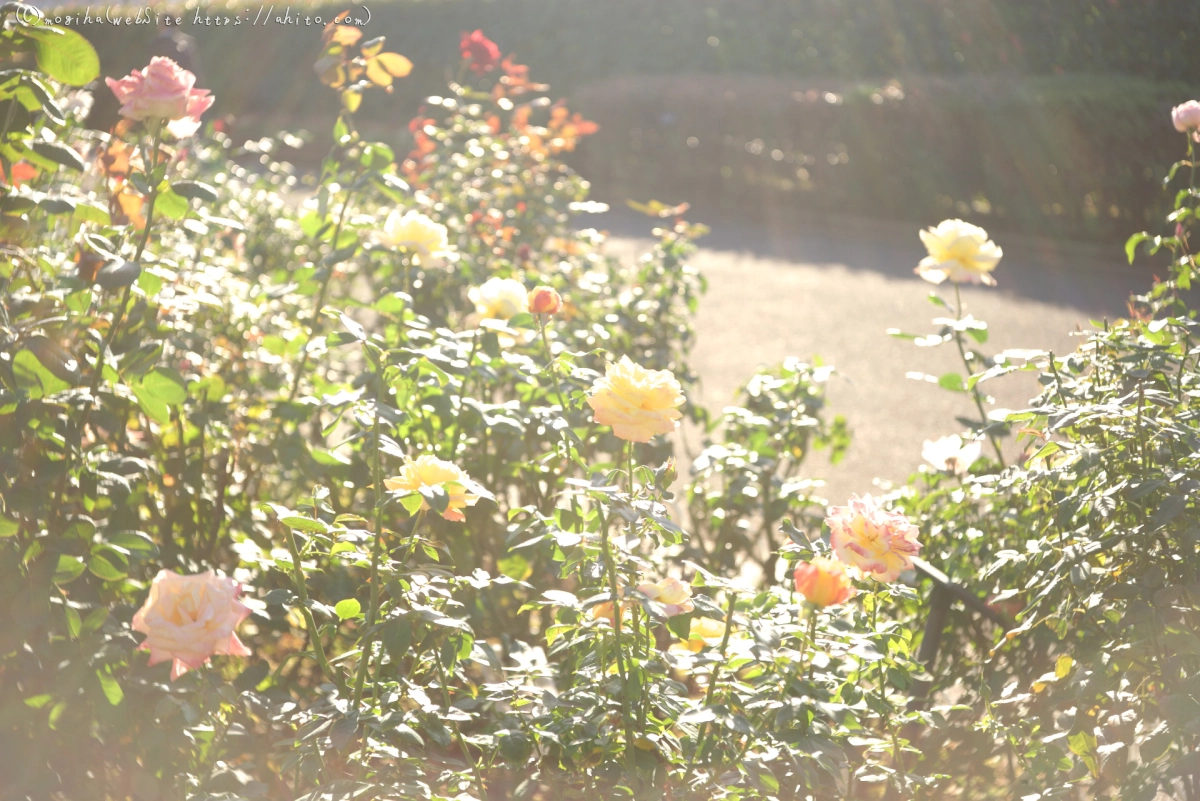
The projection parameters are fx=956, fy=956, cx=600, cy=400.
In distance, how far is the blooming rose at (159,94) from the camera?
60.0 inches

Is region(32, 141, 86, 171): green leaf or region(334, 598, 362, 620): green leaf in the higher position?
region(32, 141, 86, 171): green leaf

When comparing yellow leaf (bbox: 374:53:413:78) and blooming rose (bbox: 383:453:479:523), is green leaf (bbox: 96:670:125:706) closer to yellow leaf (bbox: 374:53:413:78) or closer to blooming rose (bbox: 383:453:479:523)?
blooming rose (bbox: 383:453:479:523)

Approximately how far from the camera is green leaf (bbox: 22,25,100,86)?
1424mm

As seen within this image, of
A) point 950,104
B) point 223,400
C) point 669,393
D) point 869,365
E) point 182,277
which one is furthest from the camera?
point 950,104

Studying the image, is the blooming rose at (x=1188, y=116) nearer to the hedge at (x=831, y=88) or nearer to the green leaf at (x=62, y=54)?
the green leaf at (x=62, y=54)

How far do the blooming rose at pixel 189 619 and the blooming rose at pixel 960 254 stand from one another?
1.58 m

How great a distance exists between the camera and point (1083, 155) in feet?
27.4

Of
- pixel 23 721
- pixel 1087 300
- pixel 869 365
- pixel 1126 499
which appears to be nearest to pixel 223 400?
pixel 23 721

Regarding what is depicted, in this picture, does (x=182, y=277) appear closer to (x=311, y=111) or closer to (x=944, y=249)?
(x=944, y=249)

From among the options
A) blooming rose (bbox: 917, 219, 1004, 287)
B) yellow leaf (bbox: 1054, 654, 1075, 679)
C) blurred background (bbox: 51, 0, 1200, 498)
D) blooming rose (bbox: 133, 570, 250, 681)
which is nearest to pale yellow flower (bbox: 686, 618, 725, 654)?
yellow leaf (bbox: 1054, 654, 1075, 679)

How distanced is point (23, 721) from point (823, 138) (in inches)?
383

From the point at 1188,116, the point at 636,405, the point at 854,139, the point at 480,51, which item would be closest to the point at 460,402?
the point at 636,405

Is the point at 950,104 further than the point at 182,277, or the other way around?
the point at 950,104

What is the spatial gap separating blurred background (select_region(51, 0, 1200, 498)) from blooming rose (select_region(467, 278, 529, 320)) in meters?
2.49
